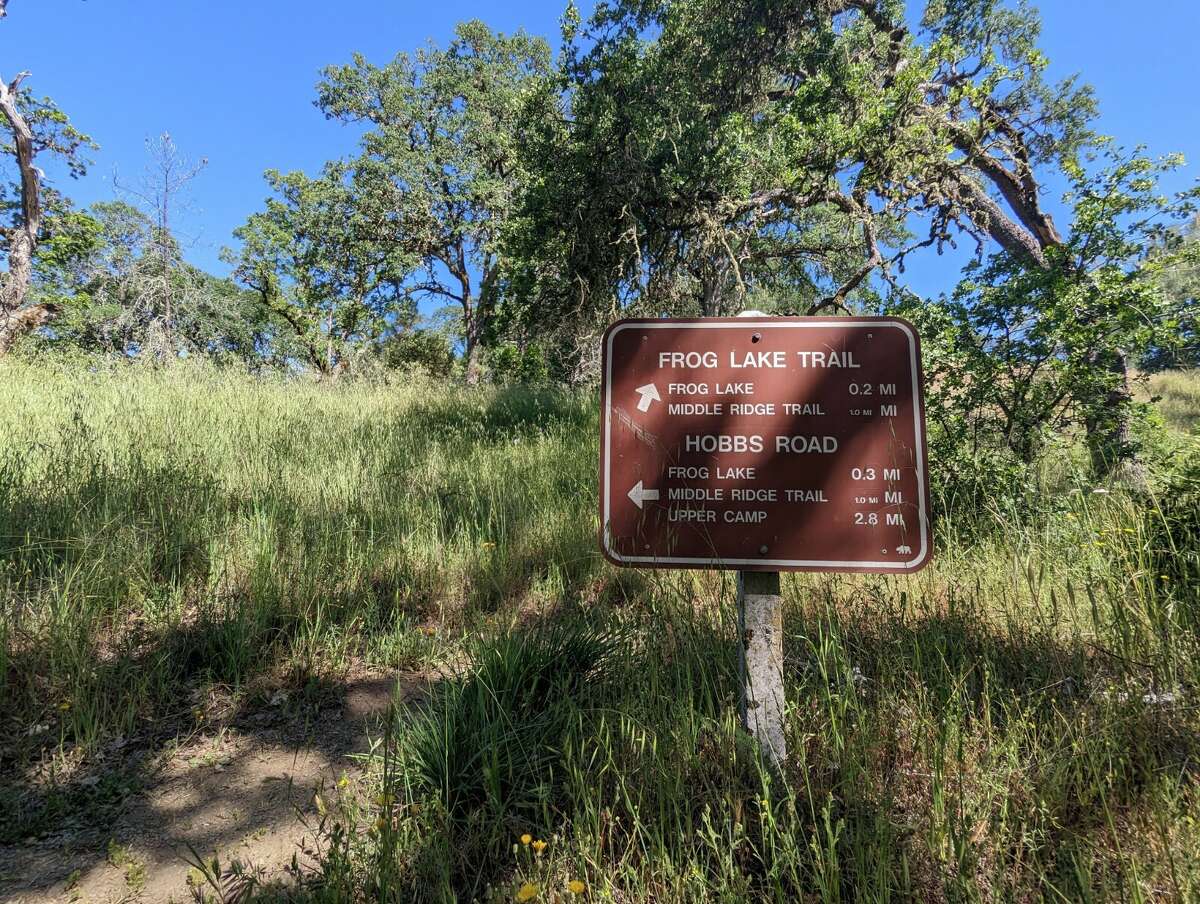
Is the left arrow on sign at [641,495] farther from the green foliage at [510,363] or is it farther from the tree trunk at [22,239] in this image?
the green foliage at [510,363]

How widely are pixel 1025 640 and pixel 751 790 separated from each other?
157 centimetres

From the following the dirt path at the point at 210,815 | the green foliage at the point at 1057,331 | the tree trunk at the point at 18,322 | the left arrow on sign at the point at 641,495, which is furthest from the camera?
the tree trunk at the point at 18,322

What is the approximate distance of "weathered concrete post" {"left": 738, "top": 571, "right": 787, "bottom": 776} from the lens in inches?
68.4

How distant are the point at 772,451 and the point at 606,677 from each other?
1238 millimetres

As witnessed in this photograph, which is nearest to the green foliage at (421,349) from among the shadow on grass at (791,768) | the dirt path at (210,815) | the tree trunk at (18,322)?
the tree trunk at (18,322)

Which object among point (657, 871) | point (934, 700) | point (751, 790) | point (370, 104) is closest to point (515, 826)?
point (657, 871)

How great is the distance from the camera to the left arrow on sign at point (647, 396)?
190 cm

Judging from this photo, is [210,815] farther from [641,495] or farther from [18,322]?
[18,322]

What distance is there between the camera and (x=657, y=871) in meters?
1.50

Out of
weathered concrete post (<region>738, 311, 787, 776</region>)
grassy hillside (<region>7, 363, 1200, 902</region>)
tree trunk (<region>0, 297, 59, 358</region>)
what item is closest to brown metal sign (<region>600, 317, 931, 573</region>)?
weathered concrete post (<region>738, 311, 787, 776</region>)

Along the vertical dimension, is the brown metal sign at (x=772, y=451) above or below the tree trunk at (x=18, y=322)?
below

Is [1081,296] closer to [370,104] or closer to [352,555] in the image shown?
[352,555]

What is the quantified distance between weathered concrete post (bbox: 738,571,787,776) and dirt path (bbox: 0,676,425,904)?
117cm

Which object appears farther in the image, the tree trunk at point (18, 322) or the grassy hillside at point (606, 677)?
the tree trunk at point (18, 322)
